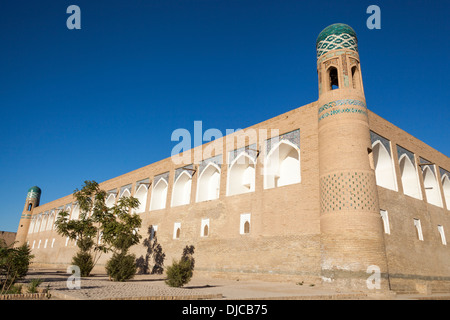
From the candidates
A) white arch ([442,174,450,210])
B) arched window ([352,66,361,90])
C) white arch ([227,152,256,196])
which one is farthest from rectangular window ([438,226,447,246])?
white arch ([227,152,256,196])

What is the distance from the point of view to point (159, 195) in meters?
19.2

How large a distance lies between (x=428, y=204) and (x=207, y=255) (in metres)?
9.58

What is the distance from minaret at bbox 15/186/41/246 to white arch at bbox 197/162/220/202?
2917cm

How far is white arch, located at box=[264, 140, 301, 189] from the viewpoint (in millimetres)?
12646

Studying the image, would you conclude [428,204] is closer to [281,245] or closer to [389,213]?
[389,213]

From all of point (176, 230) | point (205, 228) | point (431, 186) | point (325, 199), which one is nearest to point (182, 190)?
point (176, 230)

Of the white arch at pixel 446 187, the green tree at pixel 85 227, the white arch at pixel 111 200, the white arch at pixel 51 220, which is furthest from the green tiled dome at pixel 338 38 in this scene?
the white arch at pixel 51 220

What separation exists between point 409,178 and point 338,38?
6812 mm

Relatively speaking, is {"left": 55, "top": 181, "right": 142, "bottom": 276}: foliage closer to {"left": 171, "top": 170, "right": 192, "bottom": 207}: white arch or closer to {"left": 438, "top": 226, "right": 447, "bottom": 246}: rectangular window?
{"left": 171, "top": 170, "right": 192, "bottom": 207}: white arch

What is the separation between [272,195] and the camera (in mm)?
11984

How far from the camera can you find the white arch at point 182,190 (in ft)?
56.5

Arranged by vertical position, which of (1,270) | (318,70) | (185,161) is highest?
(318,70)

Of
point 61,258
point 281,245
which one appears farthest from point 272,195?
point 61,258

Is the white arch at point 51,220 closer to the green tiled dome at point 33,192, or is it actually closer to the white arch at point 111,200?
the green tiled dome at point 33,192
